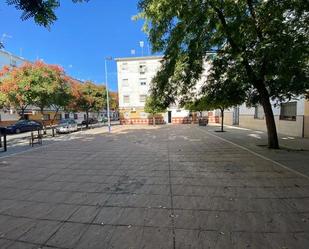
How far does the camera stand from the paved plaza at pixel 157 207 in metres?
3.24

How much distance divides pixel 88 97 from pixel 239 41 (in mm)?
Answer: 25385

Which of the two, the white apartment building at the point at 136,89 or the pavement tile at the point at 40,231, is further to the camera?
the white apartment building at the point at 136,89

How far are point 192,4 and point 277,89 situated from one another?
15.8 ft

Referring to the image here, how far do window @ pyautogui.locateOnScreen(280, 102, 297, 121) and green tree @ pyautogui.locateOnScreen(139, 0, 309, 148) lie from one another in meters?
5.75

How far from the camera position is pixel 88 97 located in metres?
31.0

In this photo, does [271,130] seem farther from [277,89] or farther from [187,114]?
[187,114]

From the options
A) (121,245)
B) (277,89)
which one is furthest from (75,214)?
(277,89)

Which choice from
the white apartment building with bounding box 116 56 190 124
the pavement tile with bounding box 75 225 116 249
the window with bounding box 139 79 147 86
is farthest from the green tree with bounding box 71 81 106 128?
the pavement tile with bounding box 75 225 116 249

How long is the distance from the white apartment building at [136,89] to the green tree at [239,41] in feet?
90.4

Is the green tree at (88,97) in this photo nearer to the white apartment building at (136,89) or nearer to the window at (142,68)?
the white apartment building at (136,89)

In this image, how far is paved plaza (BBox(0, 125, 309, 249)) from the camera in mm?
3238

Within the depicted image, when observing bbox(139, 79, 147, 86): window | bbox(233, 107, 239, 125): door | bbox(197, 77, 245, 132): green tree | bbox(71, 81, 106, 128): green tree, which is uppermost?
bbox(139, 79, 147, 86): window

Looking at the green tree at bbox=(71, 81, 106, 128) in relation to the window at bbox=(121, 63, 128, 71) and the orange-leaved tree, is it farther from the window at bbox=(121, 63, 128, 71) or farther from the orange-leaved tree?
the orange-leaved tree

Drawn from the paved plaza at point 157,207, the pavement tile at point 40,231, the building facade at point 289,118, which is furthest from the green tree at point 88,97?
the pavement tile at point 40,231
